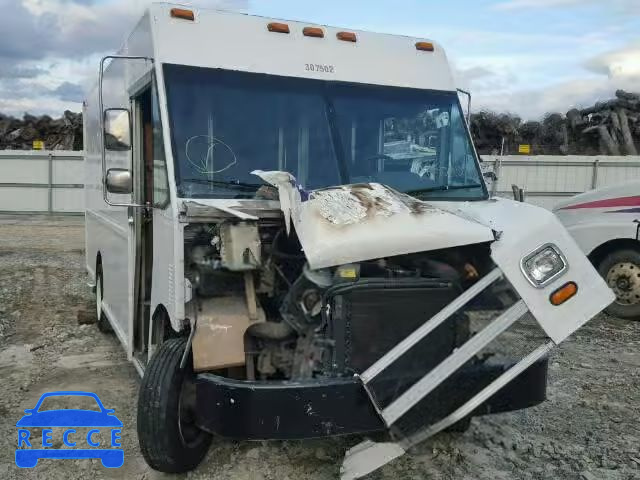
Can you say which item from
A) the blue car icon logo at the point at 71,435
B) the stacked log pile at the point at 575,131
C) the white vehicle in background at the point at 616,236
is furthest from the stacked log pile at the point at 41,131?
the blue car icon logo at the point at 71,435

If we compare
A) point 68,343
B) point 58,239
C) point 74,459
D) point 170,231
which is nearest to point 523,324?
point 170,231

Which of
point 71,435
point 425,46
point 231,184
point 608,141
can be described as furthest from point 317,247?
point 608,141

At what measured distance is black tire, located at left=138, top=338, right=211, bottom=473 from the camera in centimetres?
388

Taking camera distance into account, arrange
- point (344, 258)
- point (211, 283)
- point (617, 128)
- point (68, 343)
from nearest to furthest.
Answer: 1. point (344, 258)
2. point (211, 283)
3. point (68, 343)
4. point (617, 128)

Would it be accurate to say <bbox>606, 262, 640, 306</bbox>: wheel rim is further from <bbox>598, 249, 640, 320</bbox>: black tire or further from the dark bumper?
the dark bumper

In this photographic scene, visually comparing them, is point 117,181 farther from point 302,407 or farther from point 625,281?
point 625,281

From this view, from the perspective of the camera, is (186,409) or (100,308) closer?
(186,409)

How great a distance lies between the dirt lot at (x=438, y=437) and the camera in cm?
421

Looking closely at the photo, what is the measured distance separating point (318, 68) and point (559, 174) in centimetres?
1293

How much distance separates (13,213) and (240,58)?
2088cm

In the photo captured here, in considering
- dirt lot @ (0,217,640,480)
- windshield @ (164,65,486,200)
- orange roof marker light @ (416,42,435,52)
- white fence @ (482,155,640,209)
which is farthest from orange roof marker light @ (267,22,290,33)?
white fence @ (482,155,640,209)

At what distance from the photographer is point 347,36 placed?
17.0ft

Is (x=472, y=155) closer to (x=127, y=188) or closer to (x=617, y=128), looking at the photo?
(x=127, y=188)

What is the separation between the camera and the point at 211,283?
4062 millimetres
